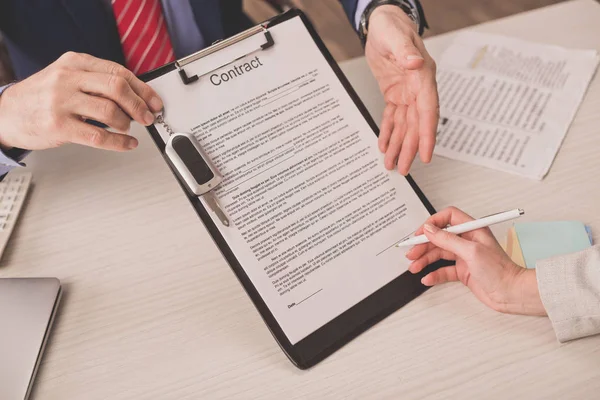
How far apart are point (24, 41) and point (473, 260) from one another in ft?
2.94

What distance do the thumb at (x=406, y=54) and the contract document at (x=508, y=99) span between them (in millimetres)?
151

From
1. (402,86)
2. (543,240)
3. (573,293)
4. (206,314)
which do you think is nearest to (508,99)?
(402,86)

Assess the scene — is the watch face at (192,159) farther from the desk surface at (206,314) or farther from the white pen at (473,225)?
the white pen at (473,225)

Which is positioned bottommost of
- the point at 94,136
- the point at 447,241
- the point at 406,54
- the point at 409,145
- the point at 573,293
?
the point at 573,293

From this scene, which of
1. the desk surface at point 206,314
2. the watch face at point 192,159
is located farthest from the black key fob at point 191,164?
the desk surface at point 206,314

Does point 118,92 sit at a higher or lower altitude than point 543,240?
higher

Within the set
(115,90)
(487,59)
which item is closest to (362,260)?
(115,90)

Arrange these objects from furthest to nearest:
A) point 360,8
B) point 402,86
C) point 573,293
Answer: point 360,8
point 402,86
point 573,293

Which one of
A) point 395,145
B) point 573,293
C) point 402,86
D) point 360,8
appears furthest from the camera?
point 360,8

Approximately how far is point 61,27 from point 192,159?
0.54 metres

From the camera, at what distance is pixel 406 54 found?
766 mm

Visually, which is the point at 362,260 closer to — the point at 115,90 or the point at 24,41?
the point at 115,90

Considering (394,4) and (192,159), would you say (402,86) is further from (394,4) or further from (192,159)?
A: (192,159)

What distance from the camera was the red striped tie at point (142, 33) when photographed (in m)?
0.95
